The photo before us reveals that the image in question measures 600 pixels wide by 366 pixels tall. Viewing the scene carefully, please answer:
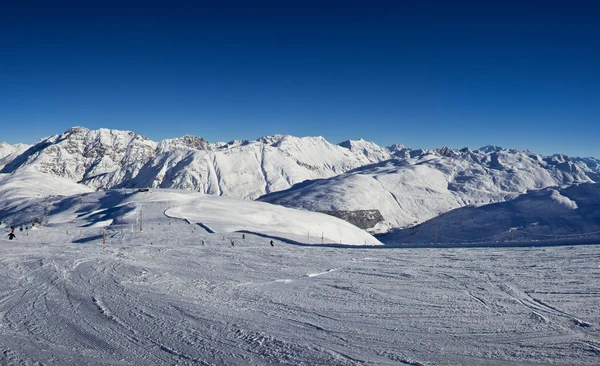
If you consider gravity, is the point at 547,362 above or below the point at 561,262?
below

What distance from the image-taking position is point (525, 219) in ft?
316

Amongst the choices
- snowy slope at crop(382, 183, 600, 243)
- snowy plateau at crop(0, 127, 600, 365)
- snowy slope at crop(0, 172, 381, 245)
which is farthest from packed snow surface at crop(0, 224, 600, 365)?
snowy slope at crop(382, 183, 600, 243)

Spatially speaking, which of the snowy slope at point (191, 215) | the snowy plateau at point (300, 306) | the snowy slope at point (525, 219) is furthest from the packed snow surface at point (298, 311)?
the snowy slope at point (525, 219)

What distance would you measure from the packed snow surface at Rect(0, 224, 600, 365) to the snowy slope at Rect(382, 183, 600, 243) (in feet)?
246

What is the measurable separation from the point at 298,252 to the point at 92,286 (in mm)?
12125

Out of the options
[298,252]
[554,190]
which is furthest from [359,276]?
[554,190]

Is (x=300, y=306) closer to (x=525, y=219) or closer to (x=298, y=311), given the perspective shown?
(x=298, y=311)

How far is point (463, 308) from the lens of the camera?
10797 millimetres

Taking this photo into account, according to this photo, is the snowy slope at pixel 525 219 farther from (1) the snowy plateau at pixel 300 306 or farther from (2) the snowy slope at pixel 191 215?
(1) the snowy plateau at pixel 300 306

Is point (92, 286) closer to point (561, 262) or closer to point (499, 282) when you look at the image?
point (499, 282)

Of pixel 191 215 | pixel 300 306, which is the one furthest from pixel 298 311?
pixel 191 215

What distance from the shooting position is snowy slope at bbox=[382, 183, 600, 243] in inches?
3460

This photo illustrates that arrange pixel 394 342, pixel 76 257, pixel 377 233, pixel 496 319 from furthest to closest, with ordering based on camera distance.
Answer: pixel 377 233 < pixel 76 257 < pixel 496 319 < pixel 394 342

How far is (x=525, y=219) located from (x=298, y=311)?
337 feet
